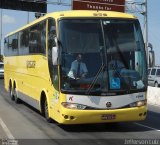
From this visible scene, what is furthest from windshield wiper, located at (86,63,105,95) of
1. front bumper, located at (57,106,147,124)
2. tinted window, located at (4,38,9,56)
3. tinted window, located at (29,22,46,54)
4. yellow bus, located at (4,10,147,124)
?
tinted window, located at (4,38,9,56)

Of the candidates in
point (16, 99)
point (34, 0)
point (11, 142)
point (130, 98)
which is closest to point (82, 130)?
point (130, 98)

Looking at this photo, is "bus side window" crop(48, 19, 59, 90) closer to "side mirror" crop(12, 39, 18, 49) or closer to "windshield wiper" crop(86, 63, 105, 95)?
"windshield wiper" crop(86, 63, 105, 95)

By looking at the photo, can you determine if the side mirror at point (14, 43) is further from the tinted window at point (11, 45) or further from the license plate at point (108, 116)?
the license plate at point (108, 116)

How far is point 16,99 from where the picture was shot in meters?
21.0

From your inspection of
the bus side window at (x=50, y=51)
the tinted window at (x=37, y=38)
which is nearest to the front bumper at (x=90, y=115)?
the bus side window at (x=50, y=51)

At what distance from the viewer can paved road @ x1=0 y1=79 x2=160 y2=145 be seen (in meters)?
11.2

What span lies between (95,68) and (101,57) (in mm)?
342

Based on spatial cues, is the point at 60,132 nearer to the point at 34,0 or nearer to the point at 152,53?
the point at 152,53

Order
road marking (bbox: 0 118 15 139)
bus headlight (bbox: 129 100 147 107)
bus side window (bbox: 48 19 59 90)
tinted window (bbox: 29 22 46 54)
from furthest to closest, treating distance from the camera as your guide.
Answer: tinted window (bbox: 29 22 46 54), bus side window (bbox: 48 19 59 90), bus headlight (bbox: 129 100 147 107), road marking (bbox: 0 118 15 139)

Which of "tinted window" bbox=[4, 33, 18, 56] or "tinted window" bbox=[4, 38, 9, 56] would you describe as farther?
"tinted window" bbox=[4, 38, 9, 56]

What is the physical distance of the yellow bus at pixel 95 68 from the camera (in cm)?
1214

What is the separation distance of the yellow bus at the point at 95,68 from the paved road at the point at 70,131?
0.41m

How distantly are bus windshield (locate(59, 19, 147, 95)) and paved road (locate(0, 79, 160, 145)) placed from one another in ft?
3.64

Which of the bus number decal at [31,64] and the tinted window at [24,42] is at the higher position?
the tinted window at [24,42]
